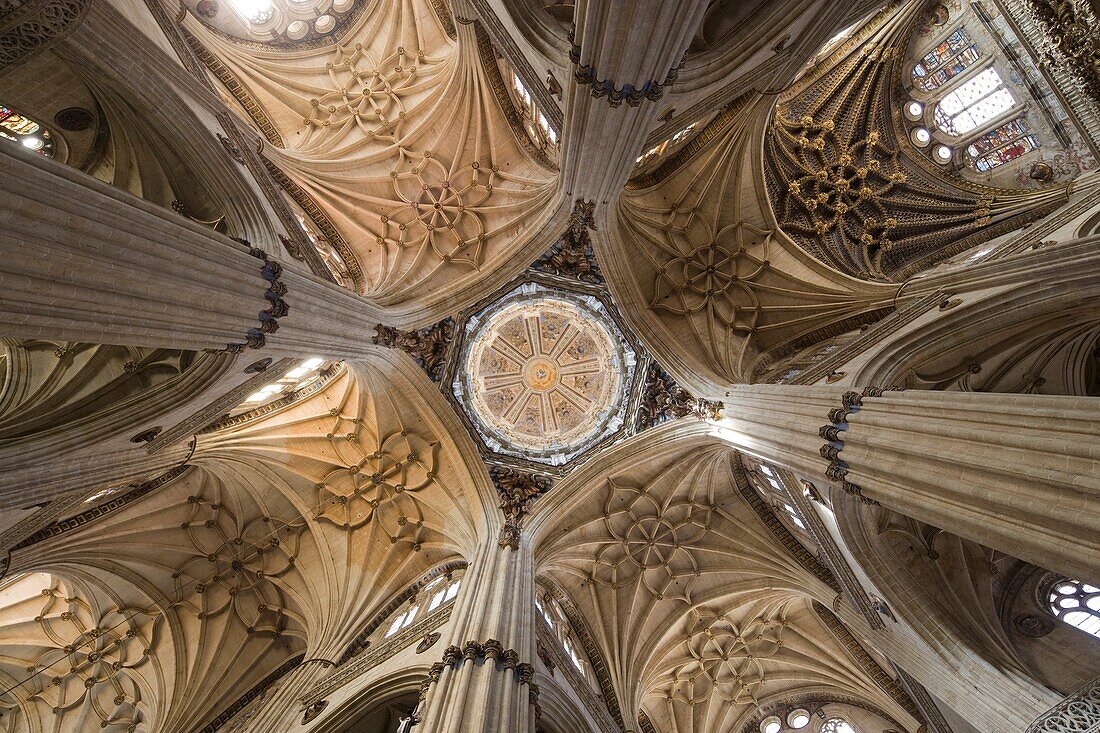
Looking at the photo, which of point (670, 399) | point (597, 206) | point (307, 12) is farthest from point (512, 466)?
point (307, 12)

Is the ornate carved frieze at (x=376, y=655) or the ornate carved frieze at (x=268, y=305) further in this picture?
the ornate carved frieze at (x=376, y=655)

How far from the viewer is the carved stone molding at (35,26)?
578 centimetres

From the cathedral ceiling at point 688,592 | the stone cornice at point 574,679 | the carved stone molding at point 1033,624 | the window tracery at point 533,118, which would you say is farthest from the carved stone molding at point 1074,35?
the stone cornice at point 574,679

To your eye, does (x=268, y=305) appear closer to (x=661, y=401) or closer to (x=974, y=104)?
(x=661, y=401)

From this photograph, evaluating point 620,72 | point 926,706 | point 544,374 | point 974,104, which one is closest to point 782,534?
point 926,706

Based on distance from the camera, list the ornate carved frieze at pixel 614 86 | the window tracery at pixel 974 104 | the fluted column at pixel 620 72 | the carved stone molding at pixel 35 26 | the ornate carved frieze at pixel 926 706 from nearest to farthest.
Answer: the carved stone molding at pixel 35 26 < the fluted column at pixel 620 72 < the ornate carved frieze at pixel 614 86 < the ornate carved frieze at pixel 926 706 < the window tracery at pixel 974 104

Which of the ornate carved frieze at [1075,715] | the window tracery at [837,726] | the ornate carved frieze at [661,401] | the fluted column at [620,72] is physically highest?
the fluted column at [620,72]

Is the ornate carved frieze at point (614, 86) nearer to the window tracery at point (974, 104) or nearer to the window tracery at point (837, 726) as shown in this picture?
the window tracery at point (974, 104)

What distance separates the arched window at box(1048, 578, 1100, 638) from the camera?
988 centimetres

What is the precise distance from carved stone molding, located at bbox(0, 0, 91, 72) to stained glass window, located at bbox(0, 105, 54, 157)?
3584 millimetres

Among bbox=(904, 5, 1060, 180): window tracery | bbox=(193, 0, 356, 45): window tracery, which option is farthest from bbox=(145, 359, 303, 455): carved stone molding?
bbox=(904, 5, 1060, 180): window tracery

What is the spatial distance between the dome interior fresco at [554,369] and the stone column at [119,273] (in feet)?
0.18

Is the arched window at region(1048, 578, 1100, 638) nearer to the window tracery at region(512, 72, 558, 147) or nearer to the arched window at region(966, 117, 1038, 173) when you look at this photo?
the arched window at region(966, 117, 1038, 173)

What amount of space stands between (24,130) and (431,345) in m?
8.19
